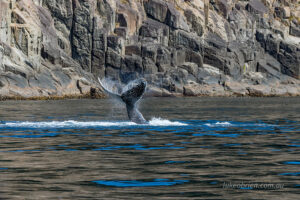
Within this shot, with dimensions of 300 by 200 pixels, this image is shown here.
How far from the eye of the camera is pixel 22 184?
16.8 meters

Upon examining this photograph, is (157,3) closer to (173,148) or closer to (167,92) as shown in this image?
(167,92)

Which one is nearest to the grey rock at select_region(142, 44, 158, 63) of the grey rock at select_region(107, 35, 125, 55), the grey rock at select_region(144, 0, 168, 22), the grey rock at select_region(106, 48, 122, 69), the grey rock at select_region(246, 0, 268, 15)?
the grey rock at select_region(107, 35, 125, 55)

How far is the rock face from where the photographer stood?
134 meters

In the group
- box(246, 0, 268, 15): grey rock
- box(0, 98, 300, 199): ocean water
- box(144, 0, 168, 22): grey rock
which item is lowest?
box(0, 98, 300, 199): ocean water

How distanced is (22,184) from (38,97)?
10682 centimetres

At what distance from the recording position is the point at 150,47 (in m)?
159

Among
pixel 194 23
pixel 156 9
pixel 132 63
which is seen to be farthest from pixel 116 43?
pixel 194 23

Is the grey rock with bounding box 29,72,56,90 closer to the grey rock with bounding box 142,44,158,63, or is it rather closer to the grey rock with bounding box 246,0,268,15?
the grey rock with bounding box 142,44,158,63

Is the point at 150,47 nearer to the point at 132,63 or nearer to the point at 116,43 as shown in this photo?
the point at 132,63

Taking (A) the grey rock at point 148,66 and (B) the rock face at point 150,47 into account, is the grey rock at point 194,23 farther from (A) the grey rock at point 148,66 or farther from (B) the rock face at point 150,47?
(A) the grey rock at point 148,66

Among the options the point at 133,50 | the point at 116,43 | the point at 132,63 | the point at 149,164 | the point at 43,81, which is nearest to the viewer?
the point at 149,164

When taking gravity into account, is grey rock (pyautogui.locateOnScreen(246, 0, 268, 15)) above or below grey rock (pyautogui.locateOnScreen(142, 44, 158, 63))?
above

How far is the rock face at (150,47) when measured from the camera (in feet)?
439

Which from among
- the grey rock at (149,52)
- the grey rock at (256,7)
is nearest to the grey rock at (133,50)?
the grey rock at (149,52)
